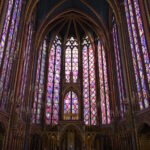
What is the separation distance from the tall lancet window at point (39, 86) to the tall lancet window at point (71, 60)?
13.2 feet

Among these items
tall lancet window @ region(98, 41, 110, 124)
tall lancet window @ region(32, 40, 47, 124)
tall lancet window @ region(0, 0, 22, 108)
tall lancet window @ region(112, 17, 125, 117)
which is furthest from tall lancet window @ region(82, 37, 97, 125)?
tall lancet window @ region(0, 0, 22, 108)

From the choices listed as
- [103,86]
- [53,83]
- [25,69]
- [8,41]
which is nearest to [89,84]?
[103,86]

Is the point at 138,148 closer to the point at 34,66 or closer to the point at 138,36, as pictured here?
the point at 138,36

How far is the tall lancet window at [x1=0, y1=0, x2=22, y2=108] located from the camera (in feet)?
52.5

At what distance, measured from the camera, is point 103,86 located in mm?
27500

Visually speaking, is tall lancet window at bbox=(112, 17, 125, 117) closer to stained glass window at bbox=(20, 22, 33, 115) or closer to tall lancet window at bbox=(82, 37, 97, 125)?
tall lancet window at bbox=(82, 37, 97, 125)


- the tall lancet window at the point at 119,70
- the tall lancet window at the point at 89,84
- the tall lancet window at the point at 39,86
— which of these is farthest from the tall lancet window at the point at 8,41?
the tall lancet window at the point at 89,84

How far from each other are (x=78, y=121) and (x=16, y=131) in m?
8.77

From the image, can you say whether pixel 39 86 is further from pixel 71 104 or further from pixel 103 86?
pixel 103 86

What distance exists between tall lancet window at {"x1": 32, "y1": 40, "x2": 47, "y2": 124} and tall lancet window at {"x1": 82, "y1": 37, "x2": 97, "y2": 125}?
6568 mm

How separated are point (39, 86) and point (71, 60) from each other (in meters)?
7.54

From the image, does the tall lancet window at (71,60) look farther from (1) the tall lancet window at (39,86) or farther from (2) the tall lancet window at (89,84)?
(1) the tall lancet window at (39,86)

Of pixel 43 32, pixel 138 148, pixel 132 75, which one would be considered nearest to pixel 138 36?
pixel 132 75

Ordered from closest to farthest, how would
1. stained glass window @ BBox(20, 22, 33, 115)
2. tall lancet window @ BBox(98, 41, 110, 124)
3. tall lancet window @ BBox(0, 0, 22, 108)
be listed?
tall lancet window @ BBox(0, 0, 22, 108) < stained glass window @ BBox(20, 22, 33, 115) < tall lancet window @ BBox(98, 41, 110, 124)
